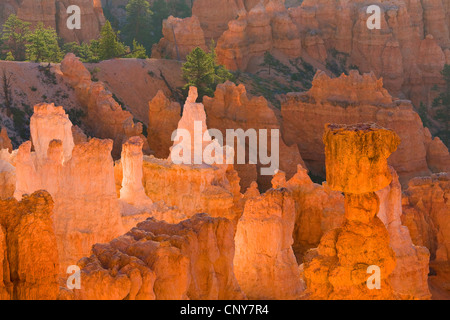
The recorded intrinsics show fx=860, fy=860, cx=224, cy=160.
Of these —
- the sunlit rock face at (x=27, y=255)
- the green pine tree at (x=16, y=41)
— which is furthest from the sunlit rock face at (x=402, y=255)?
the green pine tree at (x=16, y=41)

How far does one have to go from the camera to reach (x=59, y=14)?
63250 mm

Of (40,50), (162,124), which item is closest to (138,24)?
(40,50)

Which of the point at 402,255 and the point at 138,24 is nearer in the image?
the point at 402,255

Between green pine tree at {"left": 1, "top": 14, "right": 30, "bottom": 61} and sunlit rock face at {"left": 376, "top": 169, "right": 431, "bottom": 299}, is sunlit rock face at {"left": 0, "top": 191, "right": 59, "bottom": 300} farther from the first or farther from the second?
green pine tree at {"left": 1, "top": 14, "right": 30, "bottom": 61}

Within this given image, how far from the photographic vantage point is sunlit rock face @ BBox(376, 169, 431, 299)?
2182 cm

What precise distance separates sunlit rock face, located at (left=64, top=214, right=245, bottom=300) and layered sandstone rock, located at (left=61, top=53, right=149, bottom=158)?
20615mm

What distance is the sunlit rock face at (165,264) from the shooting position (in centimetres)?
1252

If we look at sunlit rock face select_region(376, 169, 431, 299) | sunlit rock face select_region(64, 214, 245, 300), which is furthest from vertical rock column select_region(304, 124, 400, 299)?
sunlit rock face select_region(376, 169, 431, 299)

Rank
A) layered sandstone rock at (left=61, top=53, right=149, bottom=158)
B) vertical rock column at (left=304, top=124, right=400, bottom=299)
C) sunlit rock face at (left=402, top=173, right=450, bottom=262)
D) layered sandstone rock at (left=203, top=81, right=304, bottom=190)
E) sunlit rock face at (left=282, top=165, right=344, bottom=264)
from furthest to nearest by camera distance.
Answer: layered sandstone rock at (left=203, top=81, right=304, bottom=190), layered sandstone rock at (left=61, top=53, right=149, bottom=158), sunlit rock face at (left=402, top=173, right=450, bottom=262), sunlit rock face at (left=282, top=165, right=344, bottom=264), vertical rock column at (left=304, top=124, right=400, bottom=299)

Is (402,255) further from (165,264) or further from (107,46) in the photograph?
(107,46)

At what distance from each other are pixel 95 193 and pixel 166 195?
5.57m

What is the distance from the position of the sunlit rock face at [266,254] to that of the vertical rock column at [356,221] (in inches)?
53.5

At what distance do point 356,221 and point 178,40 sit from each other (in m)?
41.8
